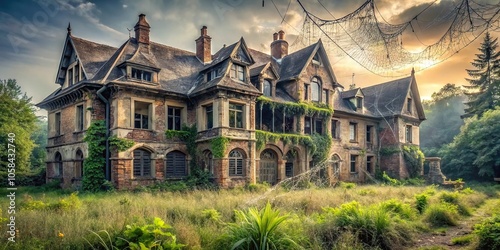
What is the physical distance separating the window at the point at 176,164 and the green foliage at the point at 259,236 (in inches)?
583

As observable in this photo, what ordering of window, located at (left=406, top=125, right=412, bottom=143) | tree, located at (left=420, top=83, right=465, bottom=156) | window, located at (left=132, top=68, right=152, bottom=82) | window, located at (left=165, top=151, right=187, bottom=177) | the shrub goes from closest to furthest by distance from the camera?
1. the shrub
2. window, located at (left=132, top=68, right=152, bottom=82)
3. window, located at (left=165, top=151, right=187, bottom=177)
4. window, located at (left=406, top=125, right=412, bottom=143)
5. tree, located at (left=420, top=83, right=465, bottom=156)

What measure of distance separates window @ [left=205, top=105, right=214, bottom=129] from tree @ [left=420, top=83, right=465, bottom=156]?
40064 millimetres

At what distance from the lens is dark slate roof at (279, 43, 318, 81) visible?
2619cm

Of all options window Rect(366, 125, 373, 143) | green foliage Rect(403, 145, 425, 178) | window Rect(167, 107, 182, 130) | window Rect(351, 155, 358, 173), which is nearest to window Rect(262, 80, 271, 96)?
window Rect(167, 107, 182, 130)

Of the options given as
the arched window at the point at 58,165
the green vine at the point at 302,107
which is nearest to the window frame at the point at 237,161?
A: the green vine at the point at 302,107

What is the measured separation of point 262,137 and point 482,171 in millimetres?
20870

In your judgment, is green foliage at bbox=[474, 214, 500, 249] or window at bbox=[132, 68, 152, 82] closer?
green foliage at bbox=[474, 214, 500, 249]

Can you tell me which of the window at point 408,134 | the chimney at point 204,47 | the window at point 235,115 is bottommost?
the window at point 408,134

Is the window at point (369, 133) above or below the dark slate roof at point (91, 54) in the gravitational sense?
below

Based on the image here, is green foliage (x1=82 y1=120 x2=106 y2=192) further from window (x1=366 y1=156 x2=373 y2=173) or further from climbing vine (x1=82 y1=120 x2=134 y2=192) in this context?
window (x1=366 y1=156 x2=373 y2=173)

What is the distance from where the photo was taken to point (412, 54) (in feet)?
21.7

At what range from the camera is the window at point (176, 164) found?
2128 cm

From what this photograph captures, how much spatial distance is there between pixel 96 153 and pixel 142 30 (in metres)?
9.12

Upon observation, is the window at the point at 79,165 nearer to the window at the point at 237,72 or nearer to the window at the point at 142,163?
the window at the point at 142,163
